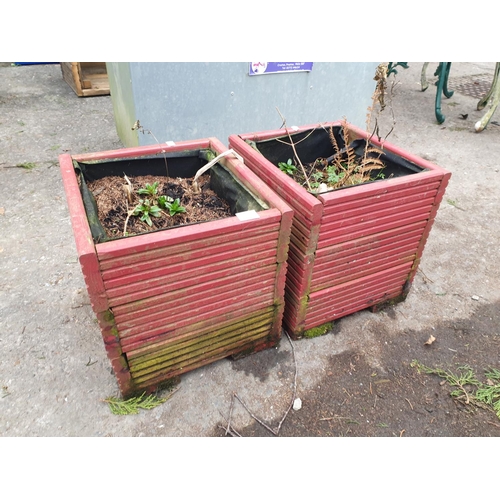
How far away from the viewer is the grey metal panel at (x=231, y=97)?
4391 millimetres

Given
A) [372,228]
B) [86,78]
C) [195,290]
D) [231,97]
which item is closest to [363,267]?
[372,228]

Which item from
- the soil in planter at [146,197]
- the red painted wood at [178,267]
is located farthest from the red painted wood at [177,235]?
the soil in planter at [146,197]

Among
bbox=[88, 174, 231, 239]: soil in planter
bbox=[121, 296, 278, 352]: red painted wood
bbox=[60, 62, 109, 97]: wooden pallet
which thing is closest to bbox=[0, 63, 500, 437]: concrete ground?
bbox=[121, 296, 278, 352]: red painted wood

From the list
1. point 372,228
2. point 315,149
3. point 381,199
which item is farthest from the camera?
point 315,149

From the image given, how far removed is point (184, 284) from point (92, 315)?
4.60 feet

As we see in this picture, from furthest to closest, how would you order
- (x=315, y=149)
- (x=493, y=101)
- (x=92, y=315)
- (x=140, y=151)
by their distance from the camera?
1. (x=493, y=101)
2. (x=315, y=149)
3. (x=92, y=315)
4. (x=140, y=151)

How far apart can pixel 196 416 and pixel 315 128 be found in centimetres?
252

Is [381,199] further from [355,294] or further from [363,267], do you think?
[355,294]

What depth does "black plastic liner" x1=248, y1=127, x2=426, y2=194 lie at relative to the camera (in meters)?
3.00

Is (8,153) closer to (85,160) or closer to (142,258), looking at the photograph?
(85,160)

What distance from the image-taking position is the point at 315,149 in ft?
11.5

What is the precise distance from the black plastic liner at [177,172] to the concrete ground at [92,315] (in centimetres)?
115

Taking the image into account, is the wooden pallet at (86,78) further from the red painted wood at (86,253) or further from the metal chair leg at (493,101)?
the metal chair leg at (493,101)

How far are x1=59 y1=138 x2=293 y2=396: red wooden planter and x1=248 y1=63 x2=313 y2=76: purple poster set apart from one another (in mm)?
2611
